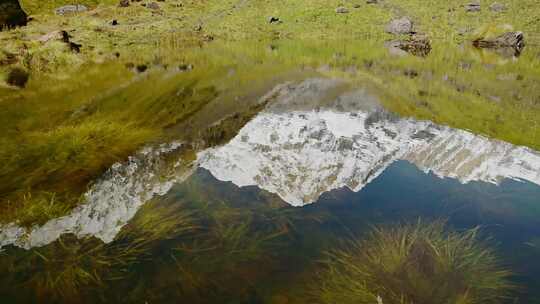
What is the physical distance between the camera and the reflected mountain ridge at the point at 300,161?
425 inches

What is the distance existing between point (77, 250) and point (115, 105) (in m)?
14.0

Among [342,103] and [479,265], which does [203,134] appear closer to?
[342,103]

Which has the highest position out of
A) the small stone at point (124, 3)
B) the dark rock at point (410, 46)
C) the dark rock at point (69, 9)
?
the small stone at point (124, 3)

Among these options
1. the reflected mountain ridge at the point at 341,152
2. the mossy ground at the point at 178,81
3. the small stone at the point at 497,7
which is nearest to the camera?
the reflected mountain ridge at the point at 341,152

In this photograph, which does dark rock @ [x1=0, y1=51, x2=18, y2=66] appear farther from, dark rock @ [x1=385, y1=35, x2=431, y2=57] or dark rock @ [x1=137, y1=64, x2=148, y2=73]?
dark rock @ [x1=385, y1=35, x2=431, y2=57]

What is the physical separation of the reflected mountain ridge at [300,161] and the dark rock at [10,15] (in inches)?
1941

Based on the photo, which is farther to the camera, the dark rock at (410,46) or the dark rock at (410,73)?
the dark rock at (410,46)

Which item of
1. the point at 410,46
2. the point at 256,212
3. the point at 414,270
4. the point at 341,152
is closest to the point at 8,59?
the point at 341,152

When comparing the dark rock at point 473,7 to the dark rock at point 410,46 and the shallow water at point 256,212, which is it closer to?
the dark rock at point 410,46

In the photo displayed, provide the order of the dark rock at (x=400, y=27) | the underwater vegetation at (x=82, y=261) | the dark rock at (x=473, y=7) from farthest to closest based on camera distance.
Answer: the dark rock at (x=473, y=7)
the dark rock at (x=400, y=27)
the underwater vegetation at (x=82, y=261)

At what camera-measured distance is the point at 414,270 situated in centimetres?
855

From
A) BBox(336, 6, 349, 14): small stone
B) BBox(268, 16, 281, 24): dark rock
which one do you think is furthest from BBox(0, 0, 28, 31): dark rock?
BBox(336, 6, 349, 14): small stone

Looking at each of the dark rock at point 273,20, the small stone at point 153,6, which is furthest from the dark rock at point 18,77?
the small stone at point 153,6

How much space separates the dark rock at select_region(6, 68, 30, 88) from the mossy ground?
657 mm
